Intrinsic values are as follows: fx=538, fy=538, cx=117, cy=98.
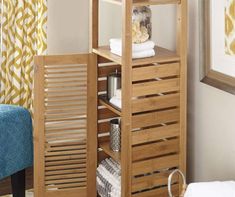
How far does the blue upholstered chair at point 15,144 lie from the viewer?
251cm

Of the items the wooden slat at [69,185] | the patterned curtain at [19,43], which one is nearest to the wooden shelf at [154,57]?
the wooden slat at [69,185]

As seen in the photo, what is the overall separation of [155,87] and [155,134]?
200 millimetres

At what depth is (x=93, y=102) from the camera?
256cm

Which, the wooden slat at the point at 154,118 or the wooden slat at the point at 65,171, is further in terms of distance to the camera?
the wooden slat at the point at 65,171

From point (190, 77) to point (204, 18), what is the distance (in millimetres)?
309

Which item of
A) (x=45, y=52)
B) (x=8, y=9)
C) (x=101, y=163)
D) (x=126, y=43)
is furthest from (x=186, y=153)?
(x=8, y=9)

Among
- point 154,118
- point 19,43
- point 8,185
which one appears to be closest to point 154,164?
point 154,118

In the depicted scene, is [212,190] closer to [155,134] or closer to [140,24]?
[155,134]

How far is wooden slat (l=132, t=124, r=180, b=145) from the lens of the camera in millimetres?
2219

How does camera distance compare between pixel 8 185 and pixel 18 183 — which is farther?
pixel 8 185

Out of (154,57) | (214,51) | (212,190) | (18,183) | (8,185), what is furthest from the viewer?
(8,185)

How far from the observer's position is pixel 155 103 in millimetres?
2229

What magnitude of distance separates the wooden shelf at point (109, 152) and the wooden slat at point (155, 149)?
15cm

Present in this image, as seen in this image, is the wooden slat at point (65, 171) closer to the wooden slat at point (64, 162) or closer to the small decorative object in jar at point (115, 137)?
the wooden slat at point (64, 162)
